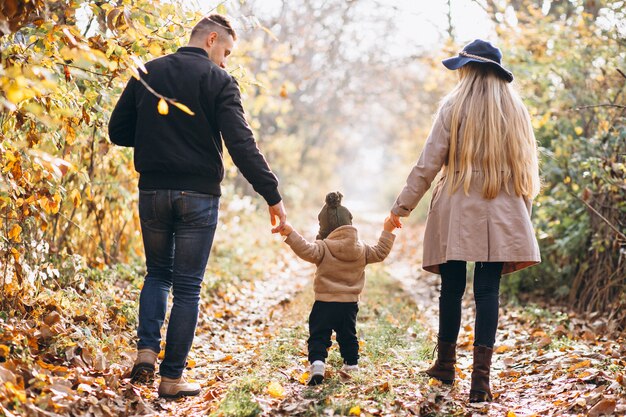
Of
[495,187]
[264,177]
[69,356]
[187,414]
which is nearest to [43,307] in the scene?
[69,356]

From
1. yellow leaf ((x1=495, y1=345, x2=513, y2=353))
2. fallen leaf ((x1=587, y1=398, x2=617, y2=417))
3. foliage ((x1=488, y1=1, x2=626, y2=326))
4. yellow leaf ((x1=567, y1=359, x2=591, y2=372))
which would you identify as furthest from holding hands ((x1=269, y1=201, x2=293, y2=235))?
foliage ((x1=488, y1=1, x2=626, y2=326))

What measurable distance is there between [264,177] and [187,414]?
1.42m

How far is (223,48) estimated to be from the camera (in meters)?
3.89

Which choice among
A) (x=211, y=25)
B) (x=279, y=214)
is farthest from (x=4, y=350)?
(x=211, y=25)

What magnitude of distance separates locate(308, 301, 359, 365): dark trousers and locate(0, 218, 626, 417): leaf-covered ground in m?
0.19

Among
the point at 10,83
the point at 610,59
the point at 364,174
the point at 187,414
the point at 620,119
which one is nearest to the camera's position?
the point at 10,83

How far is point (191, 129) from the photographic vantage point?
3.65 meters

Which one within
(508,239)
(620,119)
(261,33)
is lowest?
(508,239)

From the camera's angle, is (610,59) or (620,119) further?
(610,59)

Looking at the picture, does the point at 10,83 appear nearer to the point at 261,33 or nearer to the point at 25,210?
the point at 25,210

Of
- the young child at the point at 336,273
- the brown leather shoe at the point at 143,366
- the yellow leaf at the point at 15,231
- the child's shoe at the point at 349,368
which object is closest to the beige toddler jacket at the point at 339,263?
the young child at the point at 336,273

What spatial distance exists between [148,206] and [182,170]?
1.04 ft

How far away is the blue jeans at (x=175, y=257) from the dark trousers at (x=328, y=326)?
0.76 metres

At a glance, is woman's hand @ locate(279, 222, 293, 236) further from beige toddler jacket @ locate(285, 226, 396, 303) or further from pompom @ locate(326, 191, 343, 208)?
pompom @ locate(326, 191, 343, 208)
